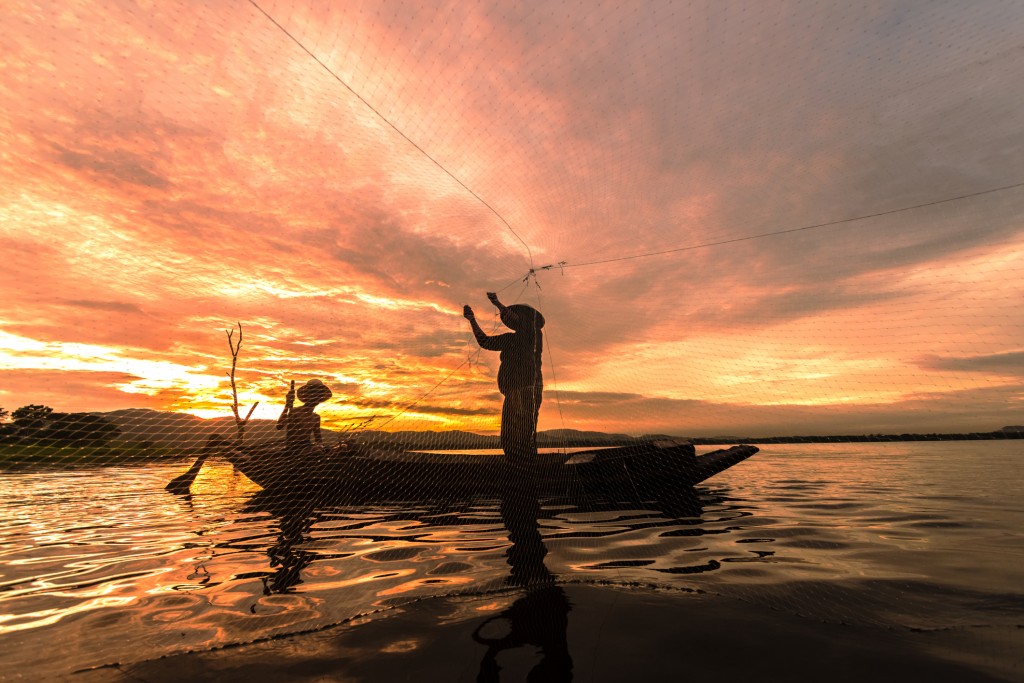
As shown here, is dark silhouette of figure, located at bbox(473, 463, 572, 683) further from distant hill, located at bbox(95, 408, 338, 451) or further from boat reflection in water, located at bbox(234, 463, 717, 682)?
distant hill, located at bbox(95, 408, 338, 451)

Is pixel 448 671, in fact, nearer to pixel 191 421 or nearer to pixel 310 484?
pixel 191 421

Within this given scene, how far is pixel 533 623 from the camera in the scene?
3328 mm

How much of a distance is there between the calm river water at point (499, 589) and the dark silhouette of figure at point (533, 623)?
0.06 ft

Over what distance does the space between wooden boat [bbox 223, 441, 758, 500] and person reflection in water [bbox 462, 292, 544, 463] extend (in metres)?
0.45

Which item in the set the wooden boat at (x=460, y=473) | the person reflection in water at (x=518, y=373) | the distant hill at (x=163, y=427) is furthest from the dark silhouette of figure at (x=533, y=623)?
the distant hill at (x=163, y=427)

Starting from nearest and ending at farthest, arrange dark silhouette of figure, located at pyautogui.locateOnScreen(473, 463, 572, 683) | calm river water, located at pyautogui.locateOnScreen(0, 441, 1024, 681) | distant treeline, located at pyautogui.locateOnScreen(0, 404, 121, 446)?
1. dark silhouette of figure, located at pyautogui.locateOnScreen(473, 463, 572, 683)
2. calm river water, located at pyautogui.locateOnScreen(0, 441, 1024, 681)
3. distant treeline, located at pyautogui.locateOnScreen(0, 404, 121, 446)

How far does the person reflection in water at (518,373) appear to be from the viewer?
10.4 m

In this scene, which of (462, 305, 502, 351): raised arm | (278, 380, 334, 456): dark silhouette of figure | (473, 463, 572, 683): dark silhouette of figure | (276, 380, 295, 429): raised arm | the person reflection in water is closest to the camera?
(473, 463, 572, 683): dark silhouette of figure

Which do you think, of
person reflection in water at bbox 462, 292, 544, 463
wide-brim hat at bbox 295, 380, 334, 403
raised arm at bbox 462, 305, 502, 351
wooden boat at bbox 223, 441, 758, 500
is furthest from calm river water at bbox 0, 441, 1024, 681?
raised arm at bbox 462, 305, 502, 351

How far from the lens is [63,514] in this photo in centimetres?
871

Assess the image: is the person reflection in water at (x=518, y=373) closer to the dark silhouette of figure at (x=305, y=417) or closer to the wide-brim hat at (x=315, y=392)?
the wide-brim hat at (x=315, y=392)

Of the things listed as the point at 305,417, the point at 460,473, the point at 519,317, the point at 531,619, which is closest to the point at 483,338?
the point at 519,317

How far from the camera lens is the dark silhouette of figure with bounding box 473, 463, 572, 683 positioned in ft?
8.86

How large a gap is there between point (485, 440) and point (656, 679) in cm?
980
